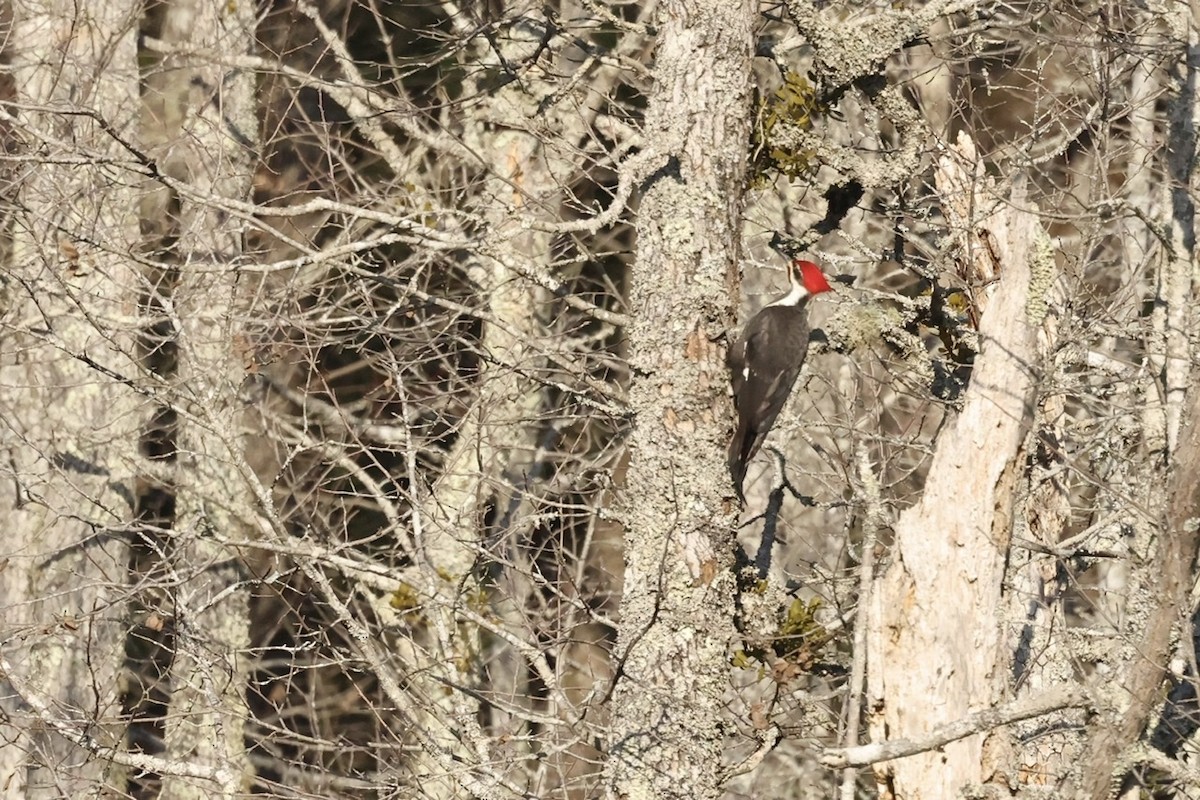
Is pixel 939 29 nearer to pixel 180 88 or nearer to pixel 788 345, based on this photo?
pixel 788 345

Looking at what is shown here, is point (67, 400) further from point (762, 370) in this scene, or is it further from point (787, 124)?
point (787, 124)

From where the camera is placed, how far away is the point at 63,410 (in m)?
9.77

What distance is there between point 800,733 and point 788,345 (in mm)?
1584

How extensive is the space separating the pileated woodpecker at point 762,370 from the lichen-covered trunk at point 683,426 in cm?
22

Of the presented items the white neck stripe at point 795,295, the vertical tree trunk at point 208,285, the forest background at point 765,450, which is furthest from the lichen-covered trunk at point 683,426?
the vertical tree trunk at point 208,285

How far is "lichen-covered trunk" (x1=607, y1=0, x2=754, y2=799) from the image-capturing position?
5.11 metres

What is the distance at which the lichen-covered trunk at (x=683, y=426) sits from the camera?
16.8ft

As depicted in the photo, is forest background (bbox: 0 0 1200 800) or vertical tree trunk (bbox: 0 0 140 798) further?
vertical tree trunk (bbox: 0 0 140 798)

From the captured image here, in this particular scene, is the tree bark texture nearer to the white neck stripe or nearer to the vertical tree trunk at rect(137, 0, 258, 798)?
the white neck stripe

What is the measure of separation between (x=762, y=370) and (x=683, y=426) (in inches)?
33.7

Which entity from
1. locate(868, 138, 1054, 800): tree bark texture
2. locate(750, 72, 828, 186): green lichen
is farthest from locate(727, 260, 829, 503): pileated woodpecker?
locate(868, 138, 1054, 800): tree bark texture

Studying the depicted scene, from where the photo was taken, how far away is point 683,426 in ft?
16.8

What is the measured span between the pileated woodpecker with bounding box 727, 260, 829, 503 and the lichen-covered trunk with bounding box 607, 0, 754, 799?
8.6 inches

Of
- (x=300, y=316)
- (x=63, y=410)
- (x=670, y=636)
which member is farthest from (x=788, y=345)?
(x=63, y=410)
